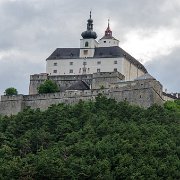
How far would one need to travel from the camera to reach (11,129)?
3167 inches

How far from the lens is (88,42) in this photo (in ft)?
341

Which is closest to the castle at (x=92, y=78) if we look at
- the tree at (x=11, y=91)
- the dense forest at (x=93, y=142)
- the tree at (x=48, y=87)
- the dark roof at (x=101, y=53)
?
the dark roof at (x=101, y=53)

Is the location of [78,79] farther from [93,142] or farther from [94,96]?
[93,142]

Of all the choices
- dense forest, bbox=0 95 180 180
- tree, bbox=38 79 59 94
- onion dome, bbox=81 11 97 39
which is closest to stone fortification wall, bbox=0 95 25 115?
tree, bbox=38 79 59 94

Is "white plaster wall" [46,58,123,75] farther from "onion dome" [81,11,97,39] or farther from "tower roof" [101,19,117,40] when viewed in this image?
"tower roof" [101,19,117,40]

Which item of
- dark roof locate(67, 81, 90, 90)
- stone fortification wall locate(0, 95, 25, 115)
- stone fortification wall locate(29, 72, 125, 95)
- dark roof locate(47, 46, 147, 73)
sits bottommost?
stone fortification wall locate(0, 95, 25, 115)

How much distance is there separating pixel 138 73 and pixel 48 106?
16.1 m

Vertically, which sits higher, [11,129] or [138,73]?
[138,73]

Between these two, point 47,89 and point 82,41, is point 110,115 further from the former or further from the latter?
point 82,41

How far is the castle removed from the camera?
88.5 m

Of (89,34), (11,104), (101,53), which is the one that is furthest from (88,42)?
(11,104)

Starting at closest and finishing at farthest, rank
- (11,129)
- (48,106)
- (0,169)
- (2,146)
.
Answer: (0,169) → (2,146) → (11,129) → (48,106)

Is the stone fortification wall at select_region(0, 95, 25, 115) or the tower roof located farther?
the tower roof

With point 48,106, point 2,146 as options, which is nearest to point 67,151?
point 2,146
